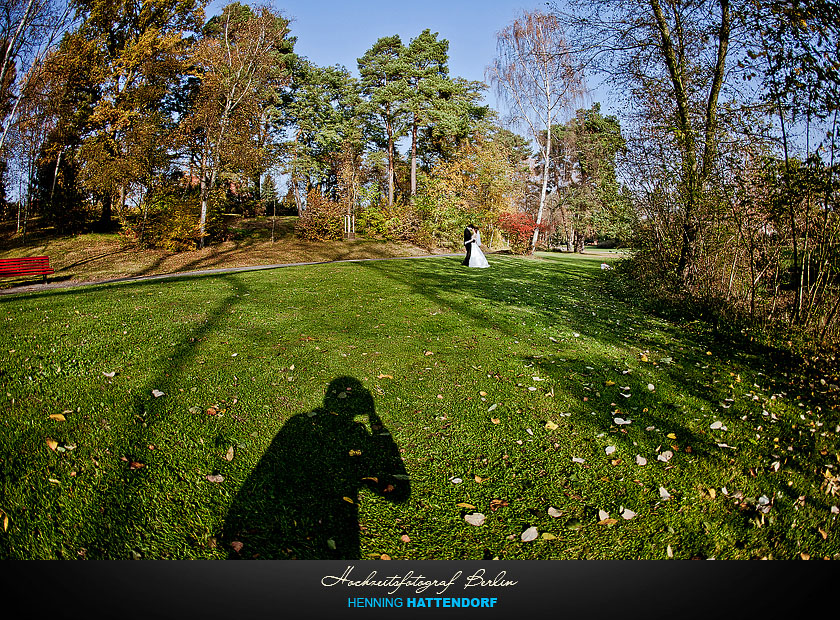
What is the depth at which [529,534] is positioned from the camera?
2.73 meters

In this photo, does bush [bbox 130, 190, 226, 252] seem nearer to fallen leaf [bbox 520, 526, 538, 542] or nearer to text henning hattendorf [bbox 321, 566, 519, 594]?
text henning hattendorf [bbox 321, 566, 519, 594]

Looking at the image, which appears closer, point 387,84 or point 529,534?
point 529,534

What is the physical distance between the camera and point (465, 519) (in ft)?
9.38

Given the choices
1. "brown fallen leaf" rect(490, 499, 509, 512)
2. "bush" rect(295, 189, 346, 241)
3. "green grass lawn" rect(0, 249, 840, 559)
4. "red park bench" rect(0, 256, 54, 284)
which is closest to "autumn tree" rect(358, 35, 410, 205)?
"bush" rect(295, 189, 346, 241)

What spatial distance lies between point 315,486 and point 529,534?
1555 mm

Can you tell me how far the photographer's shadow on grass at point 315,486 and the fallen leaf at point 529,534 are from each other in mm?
877

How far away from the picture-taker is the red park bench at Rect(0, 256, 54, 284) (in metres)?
10.9

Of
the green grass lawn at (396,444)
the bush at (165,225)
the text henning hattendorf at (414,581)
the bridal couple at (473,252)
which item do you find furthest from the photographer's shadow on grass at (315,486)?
the bush at (165,225)

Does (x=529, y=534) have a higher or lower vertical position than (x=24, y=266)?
lower

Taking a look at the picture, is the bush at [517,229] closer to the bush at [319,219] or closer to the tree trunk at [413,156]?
the tree trunk at [413,156]

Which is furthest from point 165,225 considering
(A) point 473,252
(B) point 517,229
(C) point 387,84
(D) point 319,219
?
(B) point 517,229

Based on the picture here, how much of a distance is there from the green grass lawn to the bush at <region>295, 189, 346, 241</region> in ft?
51.9

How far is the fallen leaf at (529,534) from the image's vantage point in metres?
2.70

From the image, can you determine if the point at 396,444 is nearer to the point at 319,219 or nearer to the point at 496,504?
the point at 496,504
